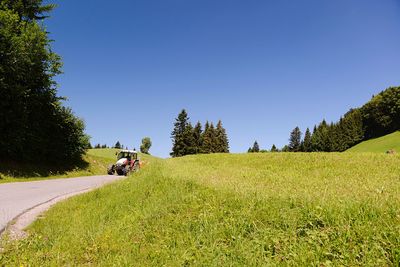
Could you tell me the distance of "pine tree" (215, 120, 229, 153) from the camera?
96775mm

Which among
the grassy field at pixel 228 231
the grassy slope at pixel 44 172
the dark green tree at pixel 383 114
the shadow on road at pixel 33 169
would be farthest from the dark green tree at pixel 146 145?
the grassy field at pixel 228 231

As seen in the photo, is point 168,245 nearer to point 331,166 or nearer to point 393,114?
point 331,166

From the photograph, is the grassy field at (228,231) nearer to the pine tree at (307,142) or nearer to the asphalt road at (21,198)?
the asphalt road at (21,198)

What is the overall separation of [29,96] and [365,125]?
114248 mm

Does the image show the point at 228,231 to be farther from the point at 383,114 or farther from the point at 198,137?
the point at 383,114

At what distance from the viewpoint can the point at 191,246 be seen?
21.1 feet

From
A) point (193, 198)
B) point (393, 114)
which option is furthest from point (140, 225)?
point (393, 114)

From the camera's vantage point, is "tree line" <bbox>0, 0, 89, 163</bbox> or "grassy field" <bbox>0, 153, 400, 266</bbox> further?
"tree line" <bbox>0, 0, 89, 163</bbox>

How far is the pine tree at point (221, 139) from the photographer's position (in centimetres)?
9678

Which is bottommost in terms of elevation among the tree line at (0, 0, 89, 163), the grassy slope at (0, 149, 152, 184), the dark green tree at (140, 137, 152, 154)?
the grassy slope at (0, 149, 152, 184)

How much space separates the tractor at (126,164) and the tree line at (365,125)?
91.3 m

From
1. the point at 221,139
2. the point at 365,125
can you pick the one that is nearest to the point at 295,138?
the point at 365,125

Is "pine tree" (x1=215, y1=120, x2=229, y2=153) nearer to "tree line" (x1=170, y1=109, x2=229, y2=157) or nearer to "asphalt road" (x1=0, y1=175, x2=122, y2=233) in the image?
"tree line" (x1=170, y1=109, x2=229, y2=157)

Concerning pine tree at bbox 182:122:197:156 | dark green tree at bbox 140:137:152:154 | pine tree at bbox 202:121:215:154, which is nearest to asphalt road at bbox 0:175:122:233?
pine tree at bbox 182:122:197:156
